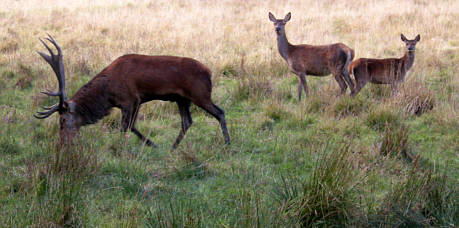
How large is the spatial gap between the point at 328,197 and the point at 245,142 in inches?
107

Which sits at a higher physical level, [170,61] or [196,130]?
[170,61]

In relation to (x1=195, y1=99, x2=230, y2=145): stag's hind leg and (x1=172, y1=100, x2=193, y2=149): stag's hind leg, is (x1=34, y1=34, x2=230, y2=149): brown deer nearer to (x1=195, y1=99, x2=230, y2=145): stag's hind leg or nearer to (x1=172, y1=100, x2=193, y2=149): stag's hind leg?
(x1=195, y1=99, x2=230, y2=145): stag's hind leg

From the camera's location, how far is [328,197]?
13.1 ft

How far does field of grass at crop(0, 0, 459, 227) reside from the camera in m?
4.03

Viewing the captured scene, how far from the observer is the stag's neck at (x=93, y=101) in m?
6.31

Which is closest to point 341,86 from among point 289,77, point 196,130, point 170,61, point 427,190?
point 289,77

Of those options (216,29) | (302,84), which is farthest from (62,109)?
(216,29)

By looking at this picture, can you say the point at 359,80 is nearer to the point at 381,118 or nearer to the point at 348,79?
the point at 348,79

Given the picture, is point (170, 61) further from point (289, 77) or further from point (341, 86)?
point (289, 77)

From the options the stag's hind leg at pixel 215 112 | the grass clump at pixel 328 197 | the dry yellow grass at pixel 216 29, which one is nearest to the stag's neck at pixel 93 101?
the stag's hind leg at pixel 215 112

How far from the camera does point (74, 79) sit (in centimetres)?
955

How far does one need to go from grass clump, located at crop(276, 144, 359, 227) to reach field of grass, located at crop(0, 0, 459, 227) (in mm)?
12

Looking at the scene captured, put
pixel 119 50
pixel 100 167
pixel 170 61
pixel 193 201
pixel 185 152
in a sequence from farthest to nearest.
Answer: pixel 119 50 → pixel 170 61 → pixel 185 152 → pixel 100 167 → pixel 193 201

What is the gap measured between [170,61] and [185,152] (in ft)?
4.20
